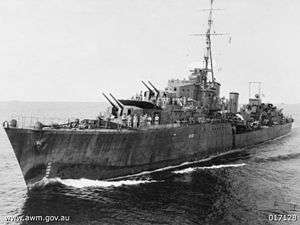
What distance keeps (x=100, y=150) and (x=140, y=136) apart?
3.19 m

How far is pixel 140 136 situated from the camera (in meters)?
25.3

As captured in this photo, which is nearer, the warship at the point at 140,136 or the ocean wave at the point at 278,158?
the warship at the point at 140,136

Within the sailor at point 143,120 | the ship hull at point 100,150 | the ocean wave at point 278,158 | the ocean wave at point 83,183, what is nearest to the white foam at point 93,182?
the ocean wave at point 83,183

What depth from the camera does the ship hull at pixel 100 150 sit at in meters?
21.2

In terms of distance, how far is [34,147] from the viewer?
21203 millimetres

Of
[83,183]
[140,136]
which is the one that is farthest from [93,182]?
[140,136]

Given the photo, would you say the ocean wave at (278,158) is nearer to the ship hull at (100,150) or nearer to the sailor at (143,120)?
the ship hull at (100,150)

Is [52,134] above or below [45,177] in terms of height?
above

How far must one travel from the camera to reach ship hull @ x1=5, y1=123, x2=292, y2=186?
2123 cm

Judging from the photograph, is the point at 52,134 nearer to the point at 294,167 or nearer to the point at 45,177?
the point at 45,177

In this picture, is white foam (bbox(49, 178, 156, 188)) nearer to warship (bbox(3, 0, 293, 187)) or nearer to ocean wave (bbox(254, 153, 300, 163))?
warship (bbox(3, 0, 293, 187))

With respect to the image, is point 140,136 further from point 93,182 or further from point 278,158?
point 278,158

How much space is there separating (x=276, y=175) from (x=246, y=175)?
7.95 ft

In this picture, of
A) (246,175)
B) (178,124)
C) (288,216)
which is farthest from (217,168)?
(288,216)
